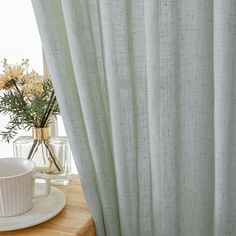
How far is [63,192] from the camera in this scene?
972 mm

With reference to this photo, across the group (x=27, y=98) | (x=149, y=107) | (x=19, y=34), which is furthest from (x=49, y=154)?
(x=19, y=34)

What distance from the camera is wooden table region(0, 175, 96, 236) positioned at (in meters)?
0.79

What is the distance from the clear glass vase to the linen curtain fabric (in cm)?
20

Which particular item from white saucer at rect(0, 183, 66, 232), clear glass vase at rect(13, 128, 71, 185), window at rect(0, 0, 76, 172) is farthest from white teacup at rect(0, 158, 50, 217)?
window at rect(0, 0, 76, 172)

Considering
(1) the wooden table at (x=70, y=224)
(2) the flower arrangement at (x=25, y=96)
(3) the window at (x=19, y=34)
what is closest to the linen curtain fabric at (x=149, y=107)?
(1) the wooden table at (x=70, y=224)

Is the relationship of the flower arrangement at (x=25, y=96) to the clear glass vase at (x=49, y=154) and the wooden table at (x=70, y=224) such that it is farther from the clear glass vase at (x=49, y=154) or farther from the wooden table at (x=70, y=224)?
the wooden table at (x=70, y=224)

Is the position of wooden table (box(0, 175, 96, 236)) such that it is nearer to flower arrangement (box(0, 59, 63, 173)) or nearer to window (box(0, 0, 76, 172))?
flower arrangement (box(0, 59, 63, 173))

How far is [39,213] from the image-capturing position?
2.78ft

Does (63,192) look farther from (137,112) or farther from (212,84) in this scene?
(212,84)

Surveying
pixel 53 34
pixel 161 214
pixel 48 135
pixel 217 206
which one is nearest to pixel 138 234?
pixel 161 214

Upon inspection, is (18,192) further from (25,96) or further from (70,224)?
(25,96)

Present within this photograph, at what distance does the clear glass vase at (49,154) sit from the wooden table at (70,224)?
0.33 ft

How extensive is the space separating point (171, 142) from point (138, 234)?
0.76 feet

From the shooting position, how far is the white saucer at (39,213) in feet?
2.63
